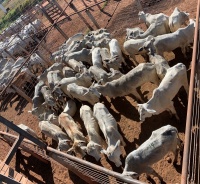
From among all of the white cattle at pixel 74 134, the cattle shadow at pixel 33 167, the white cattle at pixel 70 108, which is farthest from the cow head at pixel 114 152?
the white cattle at pixel 70 108

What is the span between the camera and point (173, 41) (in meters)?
9.99

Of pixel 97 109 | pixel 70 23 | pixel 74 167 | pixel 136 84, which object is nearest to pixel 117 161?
pixel 74 167

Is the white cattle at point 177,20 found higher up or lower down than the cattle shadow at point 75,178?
higher up

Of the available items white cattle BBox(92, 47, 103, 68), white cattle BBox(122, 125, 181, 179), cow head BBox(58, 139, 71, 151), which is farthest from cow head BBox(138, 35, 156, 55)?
cow head BBox(58, 139, 71, 151)

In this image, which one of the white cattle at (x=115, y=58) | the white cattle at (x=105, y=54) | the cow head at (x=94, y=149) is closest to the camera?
the cow head at (x=94, y=149)

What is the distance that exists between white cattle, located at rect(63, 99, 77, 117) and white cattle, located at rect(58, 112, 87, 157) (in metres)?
0.77

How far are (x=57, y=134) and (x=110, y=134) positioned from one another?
243cm

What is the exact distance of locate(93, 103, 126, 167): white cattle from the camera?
795 centimetres

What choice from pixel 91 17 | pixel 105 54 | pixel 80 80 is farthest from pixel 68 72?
pixel 91 17

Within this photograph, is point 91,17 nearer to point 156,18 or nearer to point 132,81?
point 156,18

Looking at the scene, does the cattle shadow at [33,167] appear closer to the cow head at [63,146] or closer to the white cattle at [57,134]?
the white cattle at [57,134]

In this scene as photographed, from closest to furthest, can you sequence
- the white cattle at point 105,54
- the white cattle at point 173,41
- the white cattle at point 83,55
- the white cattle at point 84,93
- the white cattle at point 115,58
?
the white cattle at point 173,41 → the white cattle at point 84,93 → the white cattle at point 115,58 → the white cattle at point 105,54 → the white cattle at point 83,55

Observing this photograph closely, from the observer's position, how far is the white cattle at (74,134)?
28.9 feet

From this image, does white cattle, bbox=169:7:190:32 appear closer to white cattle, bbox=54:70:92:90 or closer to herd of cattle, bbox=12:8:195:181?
herd of cattle, bbox=12:8:195:181
